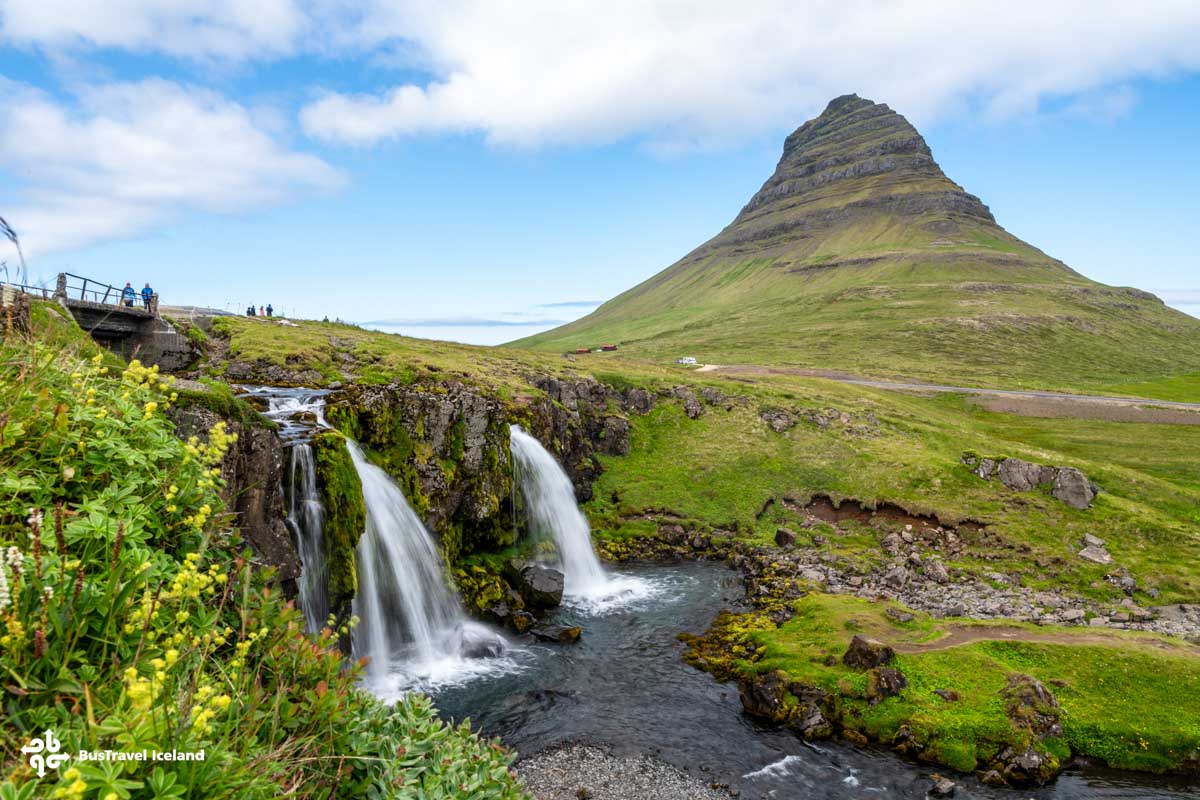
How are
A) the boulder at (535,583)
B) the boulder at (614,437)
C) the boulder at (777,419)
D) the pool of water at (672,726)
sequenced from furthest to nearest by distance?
the boulder at (777,419) → the boulder at (614,437) → the boulder at (535,583) → the pool of water at (672,726)

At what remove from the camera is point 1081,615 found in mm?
32188

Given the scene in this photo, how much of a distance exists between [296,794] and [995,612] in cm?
3780

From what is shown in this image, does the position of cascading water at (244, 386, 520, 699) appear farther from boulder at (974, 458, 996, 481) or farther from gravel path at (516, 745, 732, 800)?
boulder at (974, 458, 996, 481)

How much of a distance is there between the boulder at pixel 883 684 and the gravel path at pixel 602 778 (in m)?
8.03

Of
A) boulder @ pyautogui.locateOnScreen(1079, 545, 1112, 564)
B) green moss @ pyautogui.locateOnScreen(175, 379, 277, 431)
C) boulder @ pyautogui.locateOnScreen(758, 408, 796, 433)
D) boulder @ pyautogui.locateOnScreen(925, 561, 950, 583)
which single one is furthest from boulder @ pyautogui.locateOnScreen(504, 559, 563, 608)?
boulder @ pyautogui.locateOnScreen(1079, 545, 1112, 564)

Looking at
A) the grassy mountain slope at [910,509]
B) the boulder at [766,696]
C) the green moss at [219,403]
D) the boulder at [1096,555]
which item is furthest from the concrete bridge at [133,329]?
the boulder at [1096,555]

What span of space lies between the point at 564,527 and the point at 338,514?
19.4 m

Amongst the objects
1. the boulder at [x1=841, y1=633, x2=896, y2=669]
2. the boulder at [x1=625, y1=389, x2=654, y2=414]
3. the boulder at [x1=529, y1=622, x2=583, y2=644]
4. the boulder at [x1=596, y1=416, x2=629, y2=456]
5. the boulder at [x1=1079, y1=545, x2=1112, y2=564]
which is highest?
the boulder at [x1=625, y1=389, x2=654, y2=414]

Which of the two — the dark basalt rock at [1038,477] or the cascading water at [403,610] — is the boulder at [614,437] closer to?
the cascading water at [403,610]

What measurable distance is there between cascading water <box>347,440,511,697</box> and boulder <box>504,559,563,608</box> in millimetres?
3819

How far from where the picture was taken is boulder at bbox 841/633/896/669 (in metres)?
25.3

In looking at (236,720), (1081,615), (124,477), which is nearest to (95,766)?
(236,720)

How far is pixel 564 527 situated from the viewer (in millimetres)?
41719

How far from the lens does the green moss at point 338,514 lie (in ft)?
79.7
